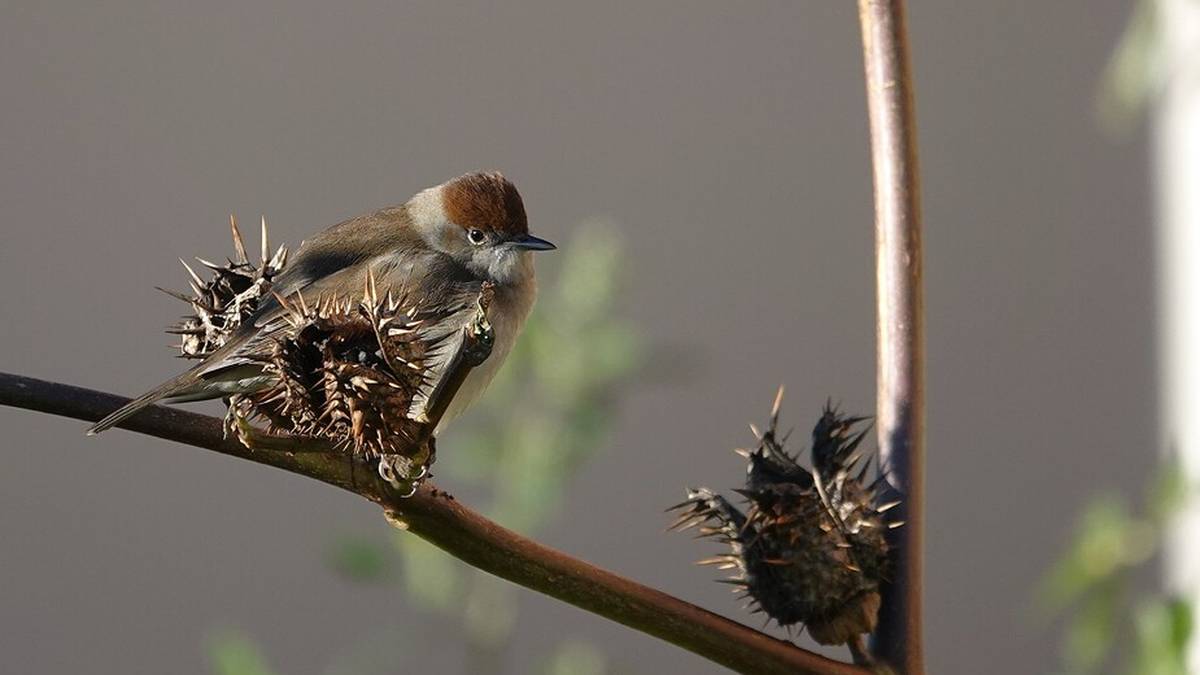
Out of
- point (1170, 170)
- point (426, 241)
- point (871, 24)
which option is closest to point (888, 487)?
point (871, 24)

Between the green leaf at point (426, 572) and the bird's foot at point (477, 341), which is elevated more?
the bird's foot at point (477, 341)

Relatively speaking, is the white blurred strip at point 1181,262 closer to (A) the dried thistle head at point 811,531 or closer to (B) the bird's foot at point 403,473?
(A) the dried thistle head at point 811,531

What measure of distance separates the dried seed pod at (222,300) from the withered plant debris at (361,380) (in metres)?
0.08

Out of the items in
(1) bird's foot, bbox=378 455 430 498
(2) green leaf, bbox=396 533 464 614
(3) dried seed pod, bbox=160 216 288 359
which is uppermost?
(3) dried seed pod, bbox=160 216 288 359

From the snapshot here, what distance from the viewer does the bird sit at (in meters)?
0.84

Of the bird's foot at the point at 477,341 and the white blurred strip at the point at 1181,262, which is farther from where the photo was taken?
the white blurred strip at the point at 1181,262

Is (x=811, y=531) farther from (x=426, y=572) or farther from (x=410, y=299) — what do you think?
(x=426, y=572)

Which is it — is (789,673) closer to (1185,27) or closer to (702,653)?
(702,653)

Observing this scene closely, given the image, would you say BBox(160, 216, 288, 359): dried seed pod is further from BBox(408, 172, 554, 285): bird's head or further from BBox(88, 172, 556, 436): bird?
BBox(408, 172, 554, 285): bird's head

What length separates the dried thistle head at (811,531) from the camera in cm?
77

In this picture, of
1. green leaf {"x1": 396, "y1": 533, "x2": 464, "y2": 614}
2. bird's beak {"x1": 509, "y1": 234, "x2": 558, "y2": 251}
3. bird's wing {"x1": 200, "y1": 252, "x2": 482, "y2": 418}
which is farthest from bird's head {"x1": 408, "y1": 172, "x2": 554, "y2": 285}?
green leaf {"x1": 396, "y1": 533, "x2": 464, "y2": 614}

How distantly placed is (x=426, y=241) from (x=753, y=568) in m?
0.97

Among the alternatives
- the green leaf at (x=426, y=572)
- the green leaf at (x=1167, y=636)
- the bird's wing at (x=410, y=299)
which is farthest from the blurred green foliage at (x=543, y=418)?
the green leaf at (x=1167, y=636)

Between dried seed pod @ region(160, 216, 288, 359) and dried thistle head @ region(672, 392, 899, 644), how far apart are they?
0.27 metres
